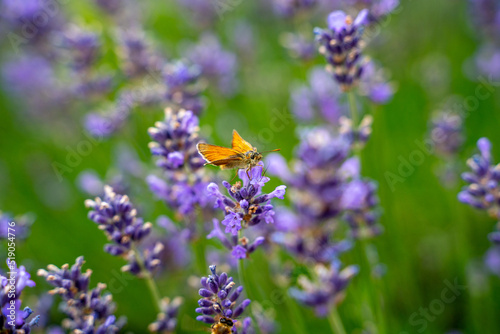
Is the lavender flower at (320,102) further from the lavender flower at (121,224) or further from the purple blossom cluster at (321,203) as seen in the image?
the lavender flower at (121,224)

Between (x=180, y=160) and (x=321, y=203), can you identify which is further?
(x=321, y=203)

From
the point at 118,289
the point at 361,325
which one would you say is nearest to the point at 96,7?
the point at 118,289

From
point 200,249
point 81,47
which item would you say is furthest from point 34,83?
point 200,249

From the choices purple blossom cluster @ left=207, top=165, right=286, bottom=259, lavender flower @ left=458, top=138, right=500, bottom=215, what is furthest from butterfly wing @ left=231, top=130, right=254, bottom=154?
lavender flower @ left=458, top=138, right=500, bottom=215

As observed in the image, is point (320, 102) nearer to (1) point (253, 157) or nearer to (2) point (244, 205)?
(1) point (253, 157)

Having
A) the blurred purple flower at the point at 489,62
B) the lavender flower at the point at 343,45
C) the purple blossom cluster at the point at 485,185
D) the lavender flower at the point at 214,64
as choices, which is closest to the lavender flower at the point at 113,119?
the lavender flower at the point at 214,64

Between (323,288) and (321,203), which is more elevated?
(321,203)
